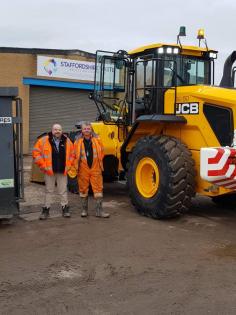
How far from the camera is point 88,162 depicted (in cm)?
774

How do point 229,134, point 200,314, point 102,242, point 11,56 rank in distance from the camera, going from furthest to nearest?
point 11,56, point 229,134, point 102,242, point 200,314

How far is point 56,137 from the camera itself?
25.3ft

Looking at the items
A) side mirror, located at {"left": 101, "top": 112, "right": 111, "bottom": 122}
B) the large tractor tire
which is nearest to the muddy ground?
the large tractor tire

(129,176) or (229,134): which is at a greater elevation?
(229,134)

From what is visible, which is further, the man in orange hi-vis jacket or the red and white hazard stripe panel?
the man in orange hi-vis jacket

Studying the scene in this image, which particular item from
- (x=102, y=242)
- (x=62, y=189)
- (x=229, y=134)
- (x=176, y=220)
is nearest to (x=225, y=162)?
(x=229, y=134)

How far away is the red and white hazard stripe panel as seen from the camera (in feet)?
21.6

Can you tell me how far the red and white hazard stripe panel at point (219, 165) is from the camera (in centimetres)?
657

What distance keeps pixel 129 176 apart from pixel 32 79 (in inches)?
500

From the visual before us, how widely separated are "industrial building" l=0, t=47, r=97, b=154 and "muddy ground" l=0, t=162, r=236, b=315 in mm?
12227

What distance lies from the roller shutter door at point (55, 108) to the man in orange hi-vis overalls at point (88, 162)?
42.0 ft

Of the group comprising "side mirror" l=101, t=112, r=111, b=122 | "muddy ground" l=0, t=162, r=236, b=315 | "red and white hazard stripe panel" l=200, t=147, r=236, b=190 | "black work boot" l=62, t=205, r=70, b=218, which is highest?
"side mirror" l=101, t=112, r=111, b=122

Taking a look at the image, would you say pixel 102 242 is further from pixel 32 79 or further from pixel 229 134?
pixel 32 79

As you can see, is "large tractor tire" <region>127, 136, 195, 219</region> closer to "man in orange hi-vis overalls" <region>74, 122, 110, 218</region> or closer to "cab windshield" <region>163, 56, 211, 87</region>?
"man in orange hi-vis overalls" <region>74, 122, 110, 218</region>
